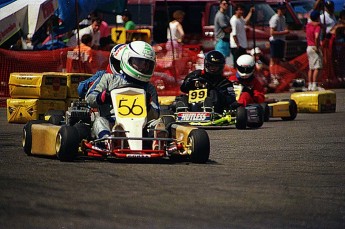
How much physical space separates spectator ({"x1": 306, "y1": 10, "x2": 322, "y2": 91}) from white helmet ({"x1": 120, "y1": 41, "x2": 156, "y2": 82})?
1108 cm

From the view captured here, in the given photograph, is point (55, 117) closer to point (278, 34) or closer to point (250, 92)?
point (250, 92)

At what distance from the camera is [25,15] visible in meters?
18.8

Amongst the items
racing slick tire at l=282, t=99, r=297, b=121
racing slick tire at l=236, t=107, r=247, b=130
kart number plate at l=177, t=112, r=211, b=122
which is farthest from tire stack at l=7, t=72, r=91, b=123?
racing slick tire at l=282, t=99, r=297, b=121

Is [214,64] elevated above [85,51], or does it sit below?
below

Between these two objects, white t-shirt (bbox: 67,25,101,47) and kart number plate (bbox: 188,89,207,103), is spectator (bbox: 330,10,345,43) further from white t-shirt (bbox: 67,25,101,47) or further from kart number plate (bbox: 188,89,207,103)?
kart number plate (bbox: 188,89,207,103)

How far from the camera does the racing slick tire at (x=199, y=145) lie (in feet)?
33.7

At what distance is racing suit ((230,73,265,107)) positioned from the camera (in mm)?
16297

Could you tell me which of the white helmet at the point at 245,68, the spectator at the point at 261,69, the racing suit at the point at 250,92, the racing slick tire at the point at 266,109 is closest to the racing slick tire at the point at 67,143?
the racing suit at the point at 250,92

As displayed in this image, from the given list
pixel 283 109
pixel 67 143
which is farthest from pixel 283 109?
pixel 67 143

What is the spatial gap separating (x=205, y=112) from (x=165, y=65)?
6197mm

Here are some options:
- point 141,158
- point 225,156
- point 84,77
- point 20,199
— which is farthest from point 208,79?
point 20,199

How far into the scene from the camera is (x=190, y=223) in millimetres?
7141

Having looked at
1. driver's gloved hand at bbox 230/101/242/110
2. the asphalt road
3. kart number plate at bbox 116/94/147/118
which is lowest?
the asphalt road

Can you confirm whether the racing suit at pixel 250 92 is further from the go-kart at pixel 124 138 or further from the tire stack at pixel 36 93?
the go-kart at pixel 124 138
